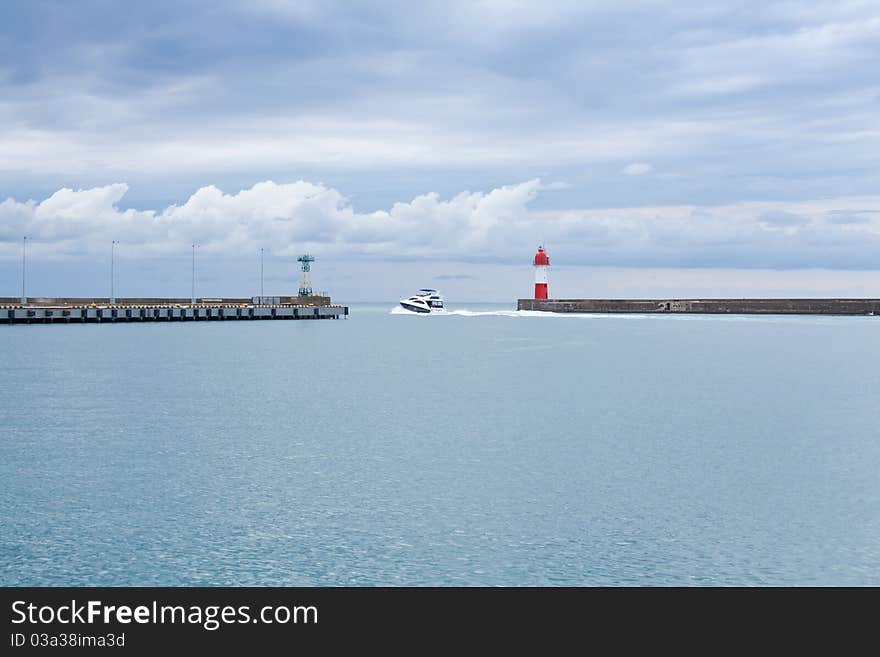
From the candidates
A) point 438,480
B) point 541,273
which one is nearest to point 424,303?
point 541,273

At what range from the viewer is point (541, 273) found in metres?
150

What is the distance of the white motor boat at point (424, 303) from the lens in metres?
183

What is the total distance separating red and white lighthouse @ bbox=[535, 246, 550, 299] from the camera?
145100mm

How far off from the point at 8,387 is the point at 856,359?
5259cm

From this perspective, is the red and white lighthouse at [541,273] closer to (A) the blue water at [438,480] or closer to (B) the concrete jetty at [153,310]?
(B) the concrete jetty at [153,310]

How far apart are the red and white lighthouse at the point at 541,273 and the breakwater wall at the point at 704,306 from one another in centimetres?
1190

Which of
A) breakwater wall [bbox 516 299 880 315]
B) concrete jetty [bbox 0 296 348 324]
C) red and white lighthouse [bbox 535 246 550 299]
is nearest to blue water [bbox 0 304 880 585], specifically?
concrete jetty [bbox 0 296 348 324]

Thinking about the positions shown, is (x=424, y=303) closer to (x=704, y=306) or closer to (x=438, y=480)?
(x=704, y=306)

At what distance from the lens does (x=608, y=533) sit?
17.4 meters

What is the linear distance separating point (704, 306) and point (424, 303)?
5412 cm

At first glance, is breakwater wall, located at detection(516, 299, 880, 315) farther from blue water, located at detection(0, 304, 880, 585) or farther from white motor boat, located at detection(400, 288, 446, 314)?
blue water, located at detection(0, 304, 880, 585)


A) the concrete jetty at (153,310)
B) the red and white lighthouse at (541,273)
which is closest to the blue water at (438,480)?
the concrete jetty at (153,310)
